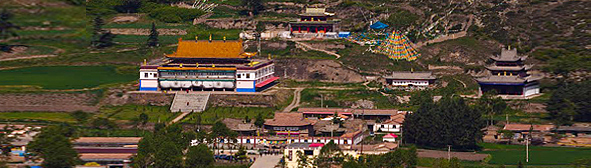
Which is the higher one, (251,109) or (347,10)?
(347,10)

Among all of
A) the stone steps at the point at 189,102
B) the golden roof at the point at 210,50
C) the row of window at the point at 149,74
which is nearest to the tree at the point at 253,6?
the golden roof at the point at 210,50

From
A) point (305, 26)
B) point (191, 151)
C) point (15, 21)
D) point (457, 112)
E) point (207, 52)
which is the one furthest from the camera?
point (305, 26)

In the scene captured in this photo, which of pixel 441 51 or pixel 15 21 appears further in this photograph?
pixel 441 51

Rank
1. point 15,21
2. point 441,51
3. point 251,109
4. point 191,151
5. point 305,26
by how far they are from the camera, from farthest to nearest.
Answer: point 305,26 < point 441,51 < point 251,109 < point 191,151 < point 15,21

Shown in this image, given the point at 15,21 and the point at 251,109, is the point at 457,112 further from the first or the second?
the point at 15,21

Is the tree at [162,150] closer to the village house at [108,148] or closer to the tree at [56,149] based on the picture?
the village house at [108,148]

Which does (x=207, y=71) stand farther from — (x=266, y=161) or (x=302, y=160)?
(x=302, y=160)

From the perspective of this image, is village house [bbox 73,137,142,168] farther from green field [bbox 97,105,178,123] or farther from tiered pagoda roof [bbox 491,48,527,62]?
tiered pagoda roof [bbox 491,48,527,62]

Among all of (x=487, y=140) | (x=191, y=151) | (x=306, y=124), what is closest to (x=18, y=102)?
(x=191, y=151)
